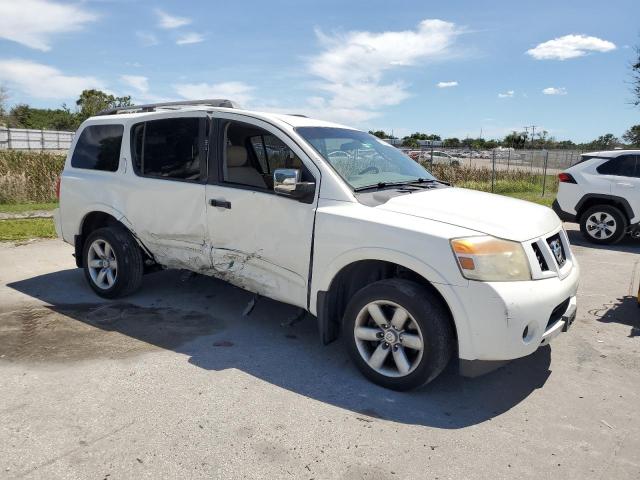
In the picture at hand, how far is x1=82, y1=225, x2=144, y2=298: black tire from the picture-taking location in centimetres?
510

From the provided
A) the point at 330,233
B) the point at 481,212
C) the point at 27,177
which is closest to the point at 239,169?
the point at 330,233

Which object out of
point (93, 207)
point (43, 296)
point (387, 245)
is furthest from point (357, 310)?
point (43, 296)

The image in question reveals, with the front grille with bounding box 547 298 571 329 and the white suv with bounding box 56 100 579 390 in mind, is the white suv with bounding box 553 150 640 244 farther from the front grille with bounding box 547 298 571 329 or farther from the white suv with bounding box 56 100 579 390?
the front grille with bounding box 547 298 571 329

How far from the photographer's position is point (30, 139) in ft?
155

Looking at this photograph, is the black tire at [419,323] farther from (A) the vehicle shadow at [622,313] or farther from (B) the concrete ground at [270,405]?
(A) the vehicle shadow at [622,313]

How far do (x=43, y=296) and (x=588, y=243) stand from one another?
863cm

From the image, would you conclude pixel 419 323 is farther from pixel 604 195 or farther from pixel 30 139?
pixel 30 139

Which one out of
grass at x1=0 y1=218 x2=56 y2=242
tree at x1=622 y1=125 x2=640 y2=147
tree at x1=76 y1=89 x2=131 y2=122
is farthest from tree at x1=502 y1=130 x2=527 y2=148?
grass at x1=0 y1=218 x2=56 y2=242

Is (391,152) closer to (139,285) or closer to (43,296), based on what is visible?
(139,285)

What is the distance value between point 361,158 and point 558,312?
6.18 ft

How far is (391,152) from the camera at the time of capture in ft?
15.9

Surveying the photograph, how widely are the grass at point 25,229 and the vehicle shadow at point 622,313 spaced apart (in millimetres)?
8101

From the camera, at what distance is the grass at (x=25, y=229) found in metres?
8.49

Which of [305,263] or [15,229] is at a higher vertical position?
[305,263]
